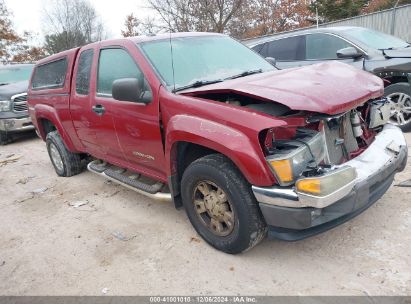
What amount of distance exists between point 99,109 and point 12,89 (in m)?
6.29

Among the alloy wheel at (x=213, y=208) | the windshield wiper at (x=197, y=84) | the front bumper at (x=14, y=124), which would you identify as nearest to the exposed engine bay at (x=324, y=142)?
the alloy wheel at (x=213, y=208)

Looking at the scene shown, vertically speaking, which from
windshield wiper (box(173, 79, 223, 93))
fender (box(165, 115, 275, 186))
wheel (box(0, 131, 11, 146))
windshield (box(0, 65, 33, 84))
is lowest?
wheel (box(0, 131, 11, 146))

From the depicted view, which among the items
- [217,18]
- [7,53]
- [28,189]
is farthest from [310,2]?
[28,189]

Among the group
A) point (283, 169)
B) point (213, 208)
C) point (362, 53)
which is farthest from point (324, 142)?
point (362, 53)

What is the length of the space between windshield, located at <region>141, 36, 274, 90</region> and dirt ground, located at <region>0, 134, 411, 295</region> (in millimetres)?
1491

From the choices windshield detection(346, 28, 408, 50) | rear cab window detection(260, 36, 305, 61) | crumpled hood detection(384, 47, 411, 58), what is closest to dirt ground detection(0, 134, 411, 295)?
crumpled hood detection(384, 47, 411, 58)

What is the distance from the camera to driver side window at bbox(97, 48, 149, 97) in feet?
12.0

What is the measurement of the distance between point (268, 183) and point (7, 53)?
31.4 m

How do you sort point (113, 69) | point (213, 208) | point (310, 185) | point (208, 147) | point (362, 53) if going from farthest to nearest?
point (362, 53)
point (113, 69)
point (213, 208)
point (208, 147)
point (310, 185)

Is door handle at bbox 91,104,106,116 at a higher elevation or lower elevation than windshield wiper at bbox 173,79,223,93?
lower

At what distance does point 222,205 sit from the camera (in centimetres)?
299

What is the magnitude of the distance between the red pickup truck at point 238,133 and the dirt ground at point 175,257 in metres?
0.30

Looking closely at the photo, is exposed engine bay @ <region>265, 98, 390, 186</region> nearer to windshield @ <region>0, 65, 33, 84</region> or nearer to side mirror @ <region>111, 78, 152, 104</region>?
side mirror @ <region>111, 78, 152, 104</region>

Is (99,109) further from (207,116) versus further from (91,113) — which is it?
(207,116)
